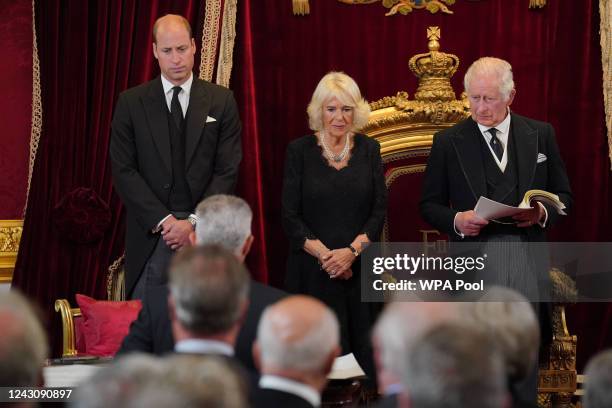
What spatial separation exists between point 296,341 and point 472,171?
8.12ft

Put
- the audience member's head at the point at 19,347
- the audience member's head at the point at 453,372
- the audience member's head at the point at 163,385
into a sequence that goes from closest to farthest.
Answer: the audience member's head at the point at 163,385 < the audience member's head at the point at 453,372 < the audience member's head at the point at 19,347

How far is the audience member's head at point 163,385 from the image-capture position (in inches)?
64.2

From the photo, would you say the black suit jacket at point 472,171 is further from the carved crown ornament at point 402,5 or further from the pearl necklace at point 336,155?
the carved crown ornament at point 402,5

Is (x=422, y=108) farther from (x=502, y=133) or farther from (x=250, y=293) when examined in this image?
(x=250, y=293)

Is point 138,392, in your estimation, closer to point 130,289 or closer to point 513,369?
point 513,369

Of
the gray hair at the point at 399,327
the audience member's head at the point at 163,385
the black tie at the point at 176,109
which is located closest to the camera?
the audience member's head at the point at 163,385

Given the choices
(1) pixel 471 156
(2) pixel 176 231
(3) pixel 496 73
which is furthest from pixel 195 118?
(3) pixel 496 73

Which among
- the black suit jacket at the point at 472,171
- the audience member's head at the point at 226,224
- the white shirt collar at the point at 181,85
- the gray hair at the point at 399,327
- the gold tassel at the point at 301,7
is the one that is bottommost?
the gray hair at the point at 399,327

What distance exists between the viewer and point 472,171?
4641 millimetres

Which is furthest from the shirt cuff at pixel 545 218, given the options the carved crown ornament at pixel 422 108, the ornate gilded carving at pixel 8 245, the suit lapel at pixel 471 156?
the ornate gilded carving at pixel 8 245

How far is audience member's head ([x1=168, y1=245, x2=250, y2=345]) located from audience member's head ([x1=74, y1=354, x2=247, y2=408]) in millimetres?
650

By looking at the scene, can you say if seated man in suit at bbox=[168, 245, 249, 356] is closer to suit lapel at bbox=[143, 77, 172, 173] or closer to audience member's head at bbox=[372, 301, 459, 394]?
audience member's head at bbox=[372, 301, 459, 394]

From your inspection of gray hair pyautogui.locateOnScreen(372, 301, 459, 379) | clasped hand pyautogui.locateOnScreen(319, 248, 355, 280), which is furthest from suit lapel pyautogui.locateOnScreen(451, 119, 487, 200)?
gray hair pyautogui.locateOnScreen(372, 301, 459, 379)

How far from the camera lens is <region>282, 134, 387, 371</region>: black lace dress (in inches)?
193
